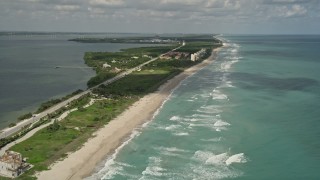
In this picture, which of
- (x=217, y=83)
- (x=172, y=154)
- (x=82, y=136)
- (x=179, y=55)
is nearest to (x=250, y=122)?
(x=172, y=154)

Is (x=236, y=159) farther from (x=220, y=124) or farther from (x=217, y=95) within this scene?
(x=217, y=95)

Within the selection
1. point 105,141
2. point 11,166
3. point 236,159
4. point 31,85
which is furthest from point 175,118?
point 31,85

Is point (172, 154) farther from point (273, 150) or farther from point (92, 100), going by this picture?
point (92, 100)

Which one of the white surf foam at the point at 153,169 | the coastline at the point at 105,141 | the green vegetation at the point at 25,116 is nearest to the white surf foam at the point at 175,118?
the coastline at the point at 105,141

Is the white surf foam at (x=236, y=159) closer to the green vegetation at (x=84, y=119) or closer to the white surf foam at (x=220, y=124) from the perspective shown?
the white surf foam at (x=220, y=124)

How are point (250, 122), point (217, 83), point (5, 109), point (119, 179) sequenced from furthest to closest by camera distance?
point (217, 83)
point (5, 109)
point (250, 122)
point (119, 179)

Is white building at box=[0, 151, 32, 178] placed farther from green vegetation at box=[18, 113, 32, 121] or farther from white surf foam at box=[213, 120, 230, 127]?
white surf foam at box=[213, 120, 230, 127]

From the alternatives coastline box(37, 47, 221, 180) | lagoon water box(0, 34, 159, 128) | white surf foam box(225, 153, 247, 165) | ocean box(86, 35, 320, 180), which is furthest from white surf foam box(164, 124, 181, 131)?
lagoon water box(0, 34, 159, 128)
